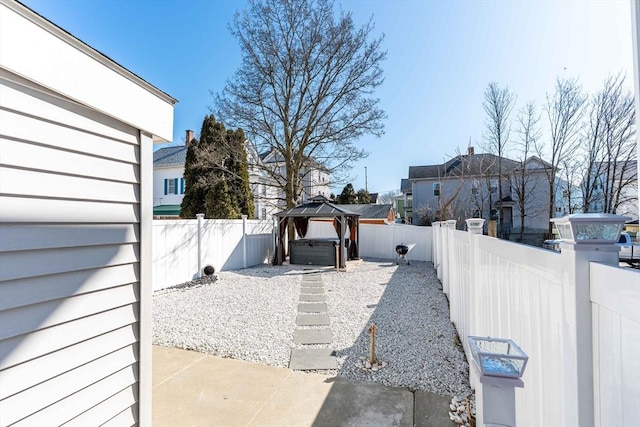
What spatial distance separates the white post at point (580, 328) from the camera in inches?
40.1

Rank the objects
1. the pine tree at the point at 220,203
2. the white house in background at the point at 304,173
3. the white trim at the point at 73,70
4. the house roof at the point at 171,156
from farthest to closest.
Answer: the house roof at the point at 171,156 < the pine tree at the point at 220,203 < the white house in background at the point at 304,173 < the white trim at the point at 73,70

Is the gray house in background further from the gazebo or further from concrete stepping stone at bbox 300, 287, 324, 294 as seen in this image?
concrete stepping stone at bbox 300, 287, 324, 294

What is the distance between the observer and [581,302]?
105 cm

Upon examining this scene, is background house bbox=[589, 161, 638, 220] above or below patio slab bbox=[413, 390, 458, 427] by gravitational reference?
above

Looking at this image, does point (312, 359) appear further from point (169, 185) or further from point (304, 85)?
point (169, 185)

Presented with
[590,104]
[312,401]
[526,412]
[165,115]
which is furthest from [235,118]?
[590,104]

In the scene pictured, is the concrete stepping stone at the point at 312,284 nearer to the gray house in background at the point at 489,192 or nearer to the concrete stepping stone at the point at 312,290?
the concrete stepping stone at the point at 312,290

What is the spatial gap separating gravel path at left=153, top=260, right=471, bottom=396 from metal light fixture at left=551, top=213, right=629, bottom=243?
2.66 meters

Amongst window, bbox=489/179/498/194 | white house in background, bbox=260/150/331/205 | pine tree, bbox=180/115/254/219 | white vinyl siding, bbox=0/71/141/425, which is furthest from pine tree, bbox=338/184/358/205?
white vinyl siding, bbox=0/71/141/425

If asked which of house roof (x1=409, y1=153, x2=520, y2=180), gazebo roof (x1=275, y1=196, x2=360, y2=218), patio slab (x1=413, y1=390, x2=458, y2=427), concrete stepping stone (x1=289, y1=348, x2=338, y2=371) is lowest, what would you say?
concrete stepping stone (x1=289, y1=348, x2=338, y2=371)

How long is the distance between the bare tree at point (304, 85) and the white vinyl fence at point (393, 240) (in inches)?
129

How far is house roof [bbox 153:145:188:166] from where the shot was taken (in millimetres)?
21453

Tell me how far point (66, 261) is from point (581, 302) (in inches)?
96.9

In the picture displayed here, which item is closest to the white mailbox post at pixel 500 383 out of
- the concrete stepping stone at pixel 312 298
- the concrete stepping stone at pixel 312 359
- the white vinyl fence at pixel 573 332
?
the white vinyl fence at pixel 573 332
